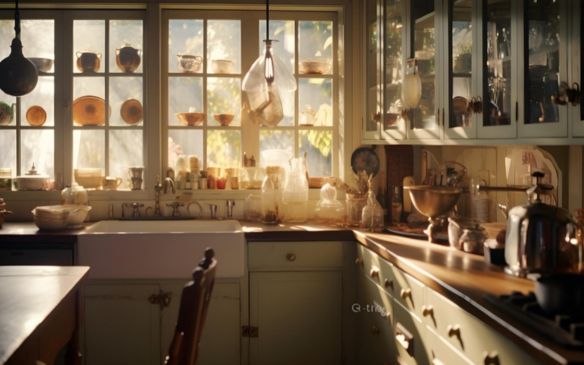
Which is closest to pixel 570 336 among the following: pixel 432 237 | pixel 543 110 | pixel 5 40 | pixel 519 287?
pixel 519 287

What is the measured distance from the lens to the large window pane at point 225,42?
4375 mm

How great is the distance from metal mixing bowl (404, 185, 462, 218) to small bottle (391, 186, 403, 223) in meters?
0.81

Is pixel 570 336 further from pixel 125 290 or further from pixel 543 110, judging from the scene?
pixel 125 290

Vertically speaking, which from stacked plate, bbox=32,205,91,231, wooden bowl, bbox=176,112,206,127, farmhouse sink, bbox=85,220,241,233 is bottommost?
farmhouse sink, bbox=85,220,241,233

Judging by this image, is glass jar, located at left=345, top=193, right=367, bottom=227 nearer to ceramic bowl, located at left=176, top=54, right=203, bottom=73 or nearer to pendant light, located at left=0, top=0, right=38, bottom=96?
ceramic bowl, located at left=176, top=54, right=203, bottom=73

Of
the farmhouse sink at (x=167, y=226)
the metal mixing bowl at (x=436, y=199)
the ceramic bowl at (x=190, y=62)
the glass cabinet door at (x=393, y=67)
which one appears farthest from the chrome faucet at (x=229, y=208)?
the metal mixing bowl at (x=436, y=199)

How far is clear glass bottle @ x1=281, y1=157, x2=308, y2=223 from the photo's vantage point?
162 inches

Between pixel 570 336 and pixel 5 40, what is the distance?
3931 mm

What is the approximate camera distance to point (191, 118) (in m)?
4.31

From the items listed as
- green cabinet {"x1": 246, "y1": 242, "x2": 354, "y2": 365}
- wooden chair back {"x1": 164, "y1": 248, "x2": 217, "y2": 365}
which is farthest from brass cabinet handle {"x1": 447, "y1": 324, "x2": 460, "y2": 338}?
green cabinet {"x1": 246, "y1": 242, "x2": 354, "y2": 365}

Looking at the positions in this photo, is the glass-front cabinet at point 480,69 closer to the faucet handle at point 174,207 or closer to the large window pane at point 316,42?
the large window pane at point 316,42

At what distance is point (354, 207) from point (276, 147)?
0.78 metres

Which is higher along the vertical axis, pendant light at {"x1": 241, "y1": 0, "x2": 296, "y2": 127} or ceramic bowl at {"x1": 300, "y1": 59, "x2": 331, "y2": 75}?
ceramic bowl at {"x1": 300, "y1": 59, "x2": 331, "y2": 75}

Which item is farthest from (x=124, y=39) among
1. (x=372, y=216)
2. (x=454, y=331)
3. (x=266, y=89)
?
(x=454, y=331)
